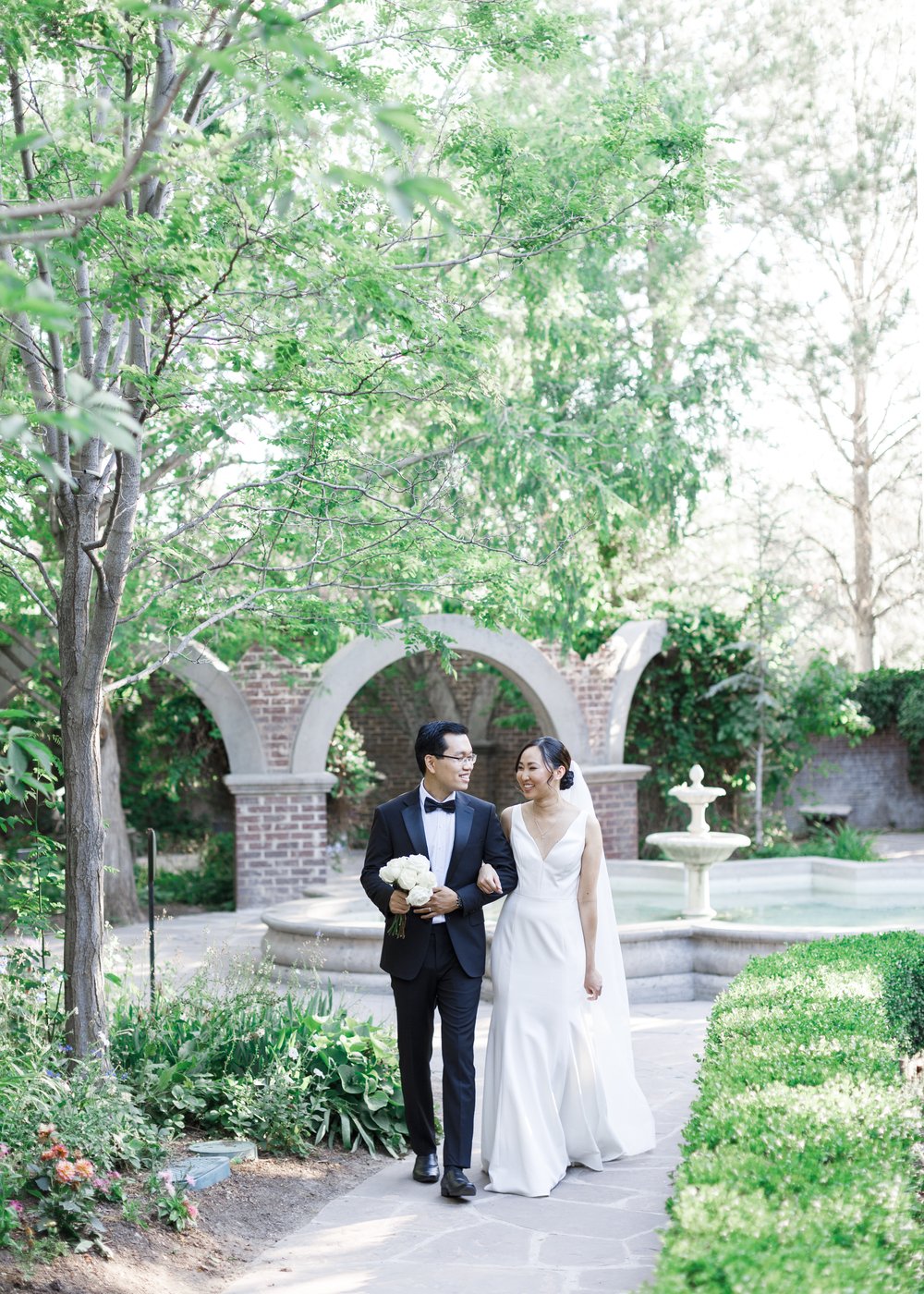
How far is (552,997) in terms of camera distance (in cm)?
498

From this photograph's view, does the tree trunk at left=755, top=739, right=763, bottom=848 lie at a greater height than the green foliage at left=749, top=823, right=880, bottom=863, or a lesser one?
greater

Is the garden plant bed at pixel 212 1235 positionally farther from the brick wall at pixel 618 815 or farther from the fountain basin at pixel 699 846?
the brick wall at pixel 618 815

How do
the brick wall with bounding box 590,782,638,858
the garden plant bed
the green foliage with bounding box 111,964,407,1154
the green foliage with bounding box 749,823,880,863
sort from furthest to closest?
1. the brick wall with bounding box 590,782,638,858
2. the green foliage with bounding box 749,823,880,863
3. the green foliage with bounding box 111,964,407,1154
4. the garden plant bed

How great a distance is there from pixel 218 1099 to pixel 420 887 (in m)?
1.55

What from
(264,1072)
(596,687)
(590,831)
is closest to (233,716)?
(596,687)

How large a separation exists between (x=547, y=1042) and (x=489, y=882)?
705mm

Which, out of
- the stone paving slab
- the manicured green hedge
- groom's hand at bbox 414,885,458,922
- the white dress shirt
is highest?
the white dress shirt

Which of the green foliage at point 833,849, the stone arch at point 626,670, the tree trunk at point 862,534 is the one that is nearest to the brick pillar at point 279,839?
the stone arch at point 626,670

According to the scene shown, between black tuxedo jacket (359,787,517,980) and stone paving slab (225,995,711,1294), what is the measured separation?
82 centimetres

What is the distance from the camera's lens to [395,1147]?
17.5 feet

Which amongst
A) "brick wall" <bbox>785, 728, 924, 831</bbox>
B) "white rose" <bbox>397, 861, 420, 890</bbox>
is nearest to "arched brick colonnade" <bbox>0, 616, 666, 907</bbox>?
"white rose" <bbox>397, 861, 420, 890</bbox>

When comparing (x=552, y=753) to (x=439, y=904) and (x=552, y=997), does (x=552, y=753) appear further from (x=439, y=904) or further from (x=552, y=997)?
(x=552, y=997)

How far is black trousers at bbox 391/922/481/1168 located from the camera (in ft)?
15.1

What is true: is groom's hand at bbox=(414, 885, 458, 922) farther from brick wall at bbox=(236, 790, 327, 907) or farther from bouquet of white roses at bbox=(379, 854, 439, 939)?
brick wall at bbox=(236, 790, 327, 907)
